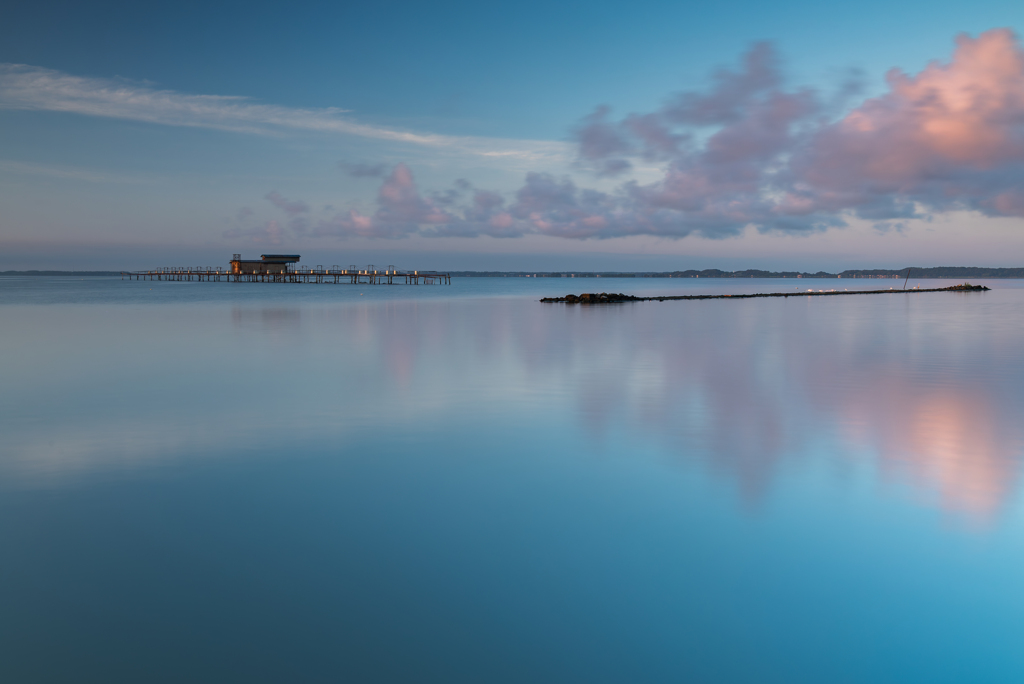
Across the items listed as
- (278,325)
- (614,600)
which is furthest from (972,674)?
(278,325)

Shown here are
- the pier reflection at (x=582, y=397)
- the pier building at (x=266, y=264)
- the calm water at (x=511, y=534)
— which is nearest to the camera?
the calm water at (x=511, y=534)

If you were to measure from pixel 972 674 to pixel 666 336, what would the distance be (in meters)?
22.7

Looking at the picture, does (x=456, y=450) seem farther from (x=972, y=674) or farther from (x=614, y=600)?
(x=972, y=674)

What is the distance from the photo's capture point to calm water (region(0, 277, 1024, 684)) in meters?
4.22

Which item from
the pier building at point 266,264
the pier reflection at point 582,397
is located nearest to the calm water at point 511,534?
the pier reflection at point 582,397

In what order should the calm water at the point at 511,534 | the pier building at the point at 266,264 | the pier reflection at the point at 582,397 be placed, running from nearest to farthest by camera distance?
the calm water at the point at 511,534, the pier reflection at the point at 582,397, the pier building at the point at 266,264

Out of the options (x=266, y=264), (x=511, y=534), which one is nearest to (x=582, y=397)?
(x=511, y=534)

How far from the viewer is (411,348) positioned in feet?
72.9

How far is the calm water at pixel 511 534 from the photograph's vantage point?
13.9ft

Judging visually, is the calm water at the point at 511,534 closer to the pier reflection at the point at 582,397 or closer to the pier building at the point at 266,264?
the pier reflection at the point at 582,397

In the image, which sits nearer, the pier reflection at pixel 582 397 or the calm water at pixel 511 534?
the calm water at pixel 511 534

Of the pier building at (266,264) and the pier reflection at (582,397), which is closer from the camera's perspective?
the pier reflection at (582,397)

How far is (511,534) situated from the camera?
602 cm

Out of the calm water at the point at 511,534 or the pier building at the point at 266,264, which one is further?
the pier building at the point at 266,264
